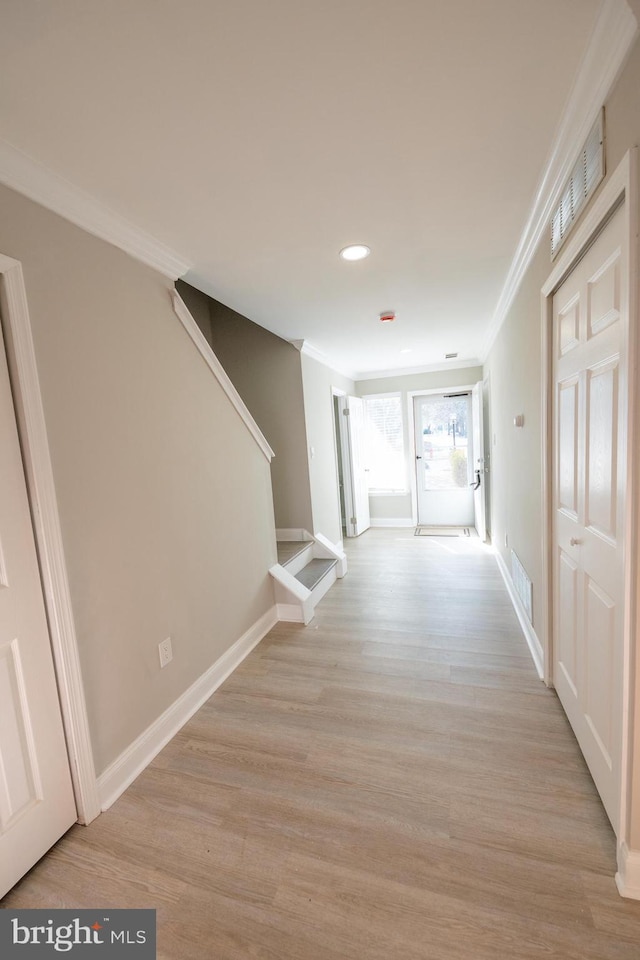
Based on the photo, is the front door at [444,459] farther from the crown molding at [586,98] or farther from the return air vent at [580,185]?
the return air vent at [580,185]

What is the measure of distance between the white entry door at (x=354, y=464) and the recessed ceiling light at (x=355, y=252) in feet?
9.85

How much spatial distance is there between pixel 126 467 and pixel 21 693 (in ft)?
2.92

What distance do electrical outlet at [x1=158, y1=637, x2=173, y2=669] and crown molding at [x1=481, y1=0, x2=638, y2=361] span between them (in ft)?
8.50

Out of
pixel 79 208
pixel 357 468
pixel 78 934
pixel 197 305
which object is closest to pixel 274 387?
pixel 197 305

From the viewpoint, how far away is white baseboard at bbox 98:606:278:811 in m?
1.66

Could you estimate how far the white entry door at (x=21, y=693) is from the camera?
51.6 inches

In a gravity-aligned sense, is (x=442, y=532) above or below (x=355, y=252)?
below

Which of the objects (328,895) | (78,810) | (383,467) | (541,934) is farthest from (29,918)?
(383,467)

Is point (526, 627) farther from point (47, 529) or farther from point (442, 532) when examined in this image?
point (442, 532)

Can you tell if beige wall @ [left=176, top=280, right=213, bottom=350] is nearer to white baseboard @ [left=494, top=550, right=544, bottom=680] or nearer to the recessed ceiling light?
the recessed ceiling light

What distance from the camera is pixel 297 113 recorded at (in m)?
1.26

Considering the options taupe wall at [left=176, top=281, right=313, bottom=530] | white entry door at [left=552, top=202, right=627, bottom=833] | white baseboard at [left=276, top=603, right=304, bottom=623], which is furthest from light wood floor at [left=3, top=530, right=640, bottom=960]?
taupe wall at [left=176, top=281, right=313, bottom=530]

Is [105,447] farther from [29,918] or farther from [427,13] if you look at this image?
[427,13]

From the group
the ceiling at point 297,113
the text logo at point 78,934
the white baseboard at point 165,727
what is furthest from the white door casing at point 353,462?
the text logo at point 78,934
